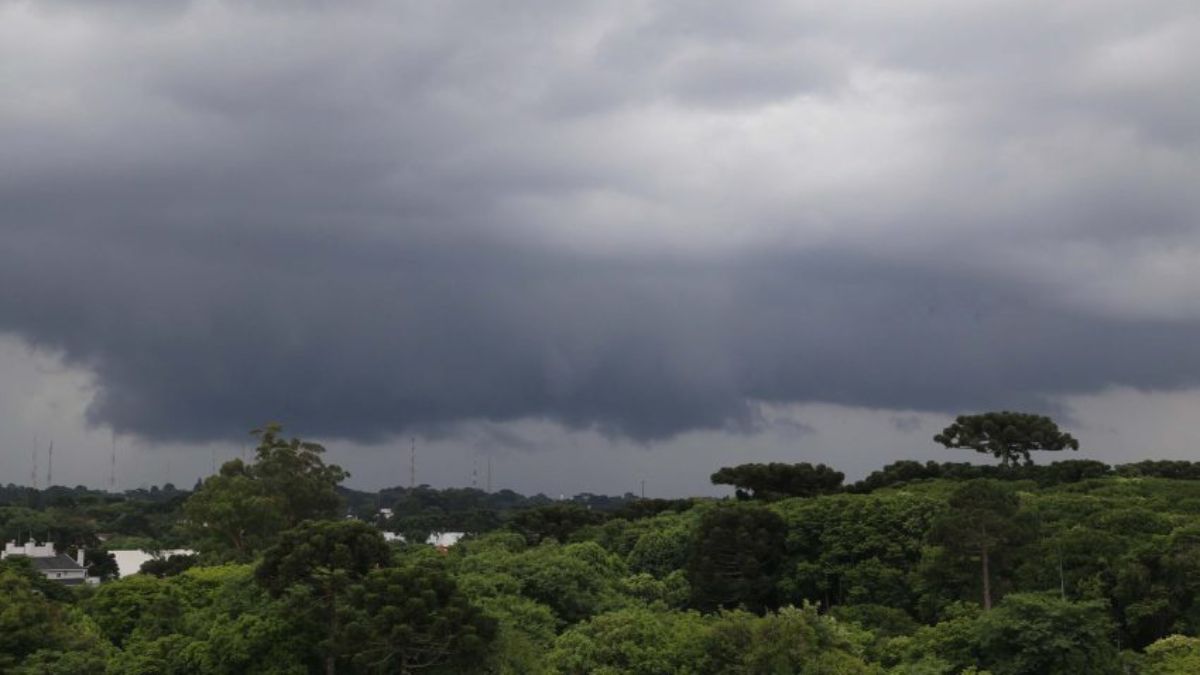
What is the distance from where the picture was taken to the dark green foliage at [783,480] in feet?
304

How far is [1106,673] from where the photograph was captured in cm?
4338

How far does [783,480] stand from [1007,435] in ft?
58.1

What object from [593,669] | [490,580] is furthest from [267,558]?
[593,669]

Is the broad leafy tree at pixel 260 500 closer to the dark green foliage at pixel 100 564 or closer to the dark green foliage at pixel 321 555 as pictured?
the dark green foliage at pixel 321 555

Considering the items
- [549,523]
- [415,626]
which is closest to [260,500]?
[549,523]

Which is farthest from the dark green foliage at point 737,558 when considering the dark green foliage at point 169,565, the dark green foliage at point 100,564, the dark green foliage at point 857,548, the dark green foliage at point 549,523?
the dark green foliage at point 100,564

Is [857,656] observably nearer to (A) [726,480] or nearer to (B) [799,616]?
(B) [799,616]

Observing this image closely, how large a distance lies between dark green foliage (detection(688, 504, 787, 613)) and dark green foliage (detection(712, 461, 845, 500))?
Answer: 78.4ft

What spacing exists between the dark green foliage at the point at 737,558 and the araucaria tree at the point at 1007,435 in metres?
33.4

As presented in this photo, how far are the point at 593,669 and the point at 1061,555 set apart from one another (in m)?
23.2

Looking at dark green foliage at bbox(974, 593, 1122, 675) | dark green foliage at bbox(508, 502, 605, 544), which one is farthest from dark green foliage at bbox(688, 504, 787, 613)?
dark green foliage at bbox(508, 502, 605, 544)

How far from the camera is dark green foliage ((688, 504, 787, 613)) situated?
6512 centimetres

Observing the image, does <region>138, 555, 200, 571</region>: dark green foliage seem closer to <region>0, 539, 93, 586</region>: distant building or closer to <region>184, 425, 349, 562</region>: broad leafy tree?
<region>184, 425, 349, 562</region>: broad leafy tree

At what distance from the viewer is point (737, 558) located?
65.4 meters
